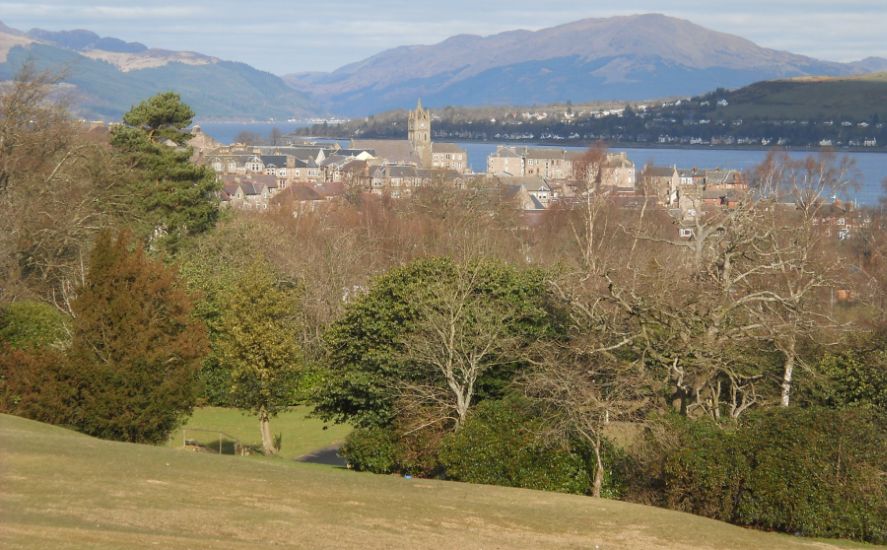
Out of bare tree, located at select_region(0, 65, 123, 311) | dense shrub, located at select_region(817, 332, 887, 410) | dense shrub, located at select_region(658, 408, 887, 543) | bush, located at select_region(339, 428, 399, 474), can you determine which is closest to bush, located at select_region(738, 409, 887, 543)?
dense shrub, located at select_region(658, 408, 887, 543)

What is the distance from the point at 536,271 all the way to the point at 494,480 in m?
6.75

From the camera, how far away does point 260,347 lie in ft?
98.8

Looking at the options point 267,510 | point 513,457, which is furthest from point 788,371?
point 267,510

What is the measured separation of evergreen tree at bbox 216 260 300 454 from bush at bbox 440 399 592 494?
7.31 meters

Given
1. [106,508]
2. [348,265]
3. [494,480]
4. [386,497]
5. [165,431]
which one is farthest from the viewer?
[348,265]

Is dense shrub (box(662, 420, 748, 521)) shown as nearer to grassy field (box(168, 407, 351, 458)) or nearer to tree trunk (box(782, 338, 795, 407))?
tree trunk (box(782, 338, 795, 407))

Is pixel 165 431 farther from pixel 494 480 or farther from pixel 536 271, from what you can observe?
pixel 536 271

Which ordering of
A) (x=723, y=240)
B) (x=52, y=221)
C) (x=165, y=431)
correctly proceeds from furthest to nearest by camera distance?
(x=52, y=221) → (x=723, y=240) → (x=165, y=431)

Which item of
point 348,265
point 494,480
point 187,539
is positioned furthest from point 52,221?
point 187,539

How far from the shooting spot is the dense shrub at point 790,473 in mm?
20453

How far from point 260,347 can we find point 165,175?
77.3ft

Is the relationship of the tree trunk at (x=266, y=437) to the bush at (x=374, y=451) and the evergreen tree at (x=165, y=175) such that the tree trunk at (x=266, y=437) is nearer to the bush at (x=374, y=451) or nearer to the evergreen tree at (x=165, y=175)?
the bush at (x=374, y=451)

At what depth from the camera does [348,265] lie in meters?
50.1

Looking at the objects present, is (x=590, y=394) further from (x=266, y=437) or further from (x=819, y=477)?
(x=266, y=437)
